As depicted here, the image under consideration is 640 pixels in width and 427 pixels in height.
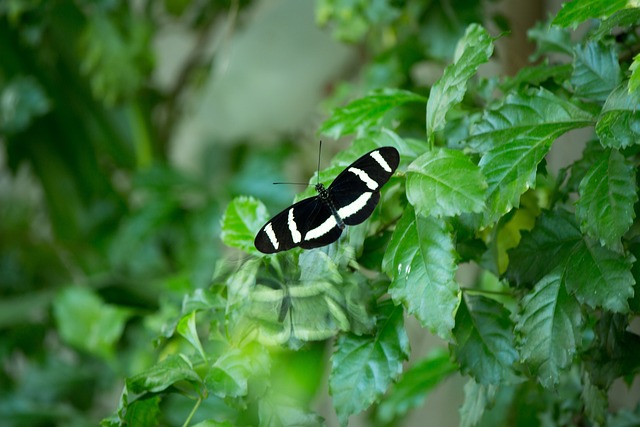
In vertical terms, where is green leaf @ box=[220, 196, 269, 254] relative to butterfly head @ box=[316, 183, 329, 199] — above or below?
below

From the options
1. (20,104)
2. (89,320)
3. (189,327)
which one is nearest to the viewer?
(189,327)

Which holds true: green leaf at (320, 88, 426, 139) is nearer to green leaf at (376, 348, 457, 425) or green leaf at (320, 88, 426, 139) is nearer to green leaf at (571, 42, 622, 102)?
green leaf at (571, 42, 622, 102)

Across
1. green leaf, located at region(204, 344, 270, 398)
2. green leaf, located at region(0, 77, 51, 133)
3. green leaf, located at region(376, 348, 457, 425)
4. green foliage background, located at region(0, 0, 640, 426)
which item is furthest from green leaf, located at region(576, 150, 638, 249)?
green leaf, located at region(0, 77, 51, 133)

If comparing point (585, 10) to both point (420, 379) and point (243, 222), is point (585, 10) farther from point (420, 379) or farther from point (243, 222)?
point (420, 379)

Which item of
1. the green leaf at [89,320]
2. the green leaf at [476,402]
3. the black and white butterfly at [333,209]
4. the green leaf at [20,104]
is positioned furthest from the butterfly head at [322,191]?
the green leaf at [20,104]

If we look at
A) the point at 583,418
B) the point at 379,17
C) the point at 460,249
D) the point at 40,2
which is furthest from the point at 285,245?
the point at 40,2

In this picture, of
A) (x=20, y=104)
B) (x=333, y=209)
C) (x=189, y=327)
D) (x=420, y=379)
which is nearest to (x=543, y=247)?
(x=333, y=209)
